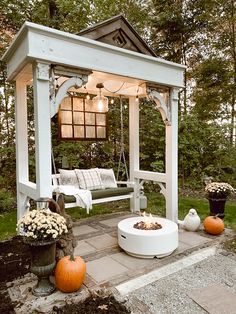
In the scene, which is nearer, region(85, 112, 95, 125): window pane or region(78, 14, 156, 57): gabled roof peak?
region(78, 14, 156, 57): gabled roof peak

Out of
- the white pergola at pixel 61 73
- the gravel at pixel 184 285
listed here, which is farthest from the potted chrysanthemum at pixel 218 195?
the gravel at pixel 184 285

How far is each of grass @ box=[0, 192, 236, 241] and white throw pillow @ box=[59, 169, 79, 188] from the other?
672 mm

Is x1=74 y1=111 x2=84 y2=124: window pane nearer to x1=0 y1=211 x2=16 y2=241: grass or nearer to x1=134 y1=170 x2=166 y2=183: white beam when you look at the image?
x1=134 y1=170 x2=166 y2=183: white beam

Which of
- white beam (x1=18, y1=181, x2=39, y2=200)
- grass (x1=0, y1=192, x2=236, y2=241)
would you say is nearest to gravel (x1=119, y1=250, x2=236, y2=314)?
grass (x1=0, y1=192, x2=236, y2=241)

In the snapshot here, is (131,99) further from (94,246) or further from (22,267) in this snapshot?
(22,267)

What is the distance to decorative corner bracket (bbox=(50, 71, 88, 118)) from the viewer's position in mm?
2635

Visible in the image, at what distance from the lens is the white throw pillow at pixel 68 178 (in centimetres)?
400

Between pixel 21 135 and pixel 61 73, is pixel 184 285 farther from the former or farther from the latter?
pixel 21 135

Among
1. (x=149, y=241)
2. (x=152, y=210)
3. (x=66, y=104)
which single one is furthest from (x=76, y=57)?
(x=152, y=210)

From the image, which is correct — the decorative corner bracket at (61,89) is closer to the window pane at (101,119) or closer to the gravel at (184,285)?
the window pane at (101,119)

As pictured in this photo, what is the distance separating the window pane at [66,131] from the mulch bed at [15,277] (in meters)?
1.79

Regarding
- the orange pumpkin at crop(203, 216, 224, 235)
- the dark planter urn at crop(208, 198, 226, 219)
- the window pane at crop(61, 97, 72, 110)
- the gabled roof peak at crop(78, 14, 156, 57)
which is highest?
the gabled roof peak at crop(78, 14, 156, 57)

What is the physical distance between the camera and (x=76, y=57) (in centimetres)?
270

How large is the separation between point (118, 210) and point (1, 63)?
416 cm
